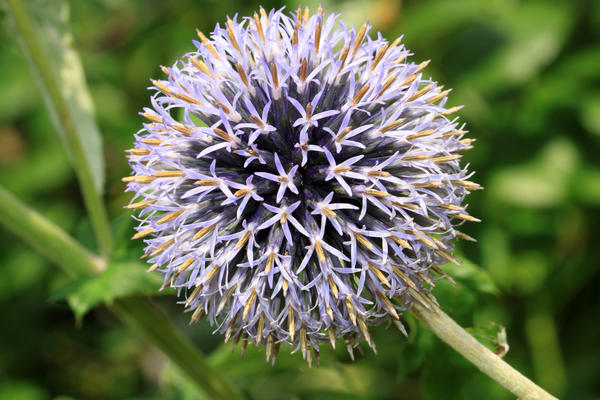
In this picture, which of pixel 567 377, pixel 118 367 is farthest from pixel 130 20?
pixel 567 377

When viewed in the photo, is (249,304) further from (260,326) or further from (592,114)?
(592,114)

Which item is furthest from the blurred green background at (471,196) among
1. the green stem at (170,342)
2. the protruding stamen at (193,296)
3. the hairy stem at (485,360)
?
the hairy stem at (485,360)

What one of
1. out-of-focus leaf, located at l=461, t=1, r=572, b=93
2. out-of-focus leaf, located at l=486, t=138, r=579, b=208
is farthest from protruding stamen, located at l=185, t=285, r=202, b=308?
out-of-focus leaf, located at l=461, t=1, r=572, b=93

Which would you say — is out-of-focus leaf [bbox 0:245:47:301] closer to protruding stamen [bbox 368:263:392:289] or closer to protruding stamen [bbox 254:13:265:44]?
protruding stamen [bbox 254:13:265:44]

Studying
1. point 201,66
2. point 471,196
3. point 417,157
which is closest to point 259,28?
point 201,66

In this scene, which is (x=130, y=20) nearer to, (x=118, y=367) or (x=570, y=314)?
(x=118, y=367)
